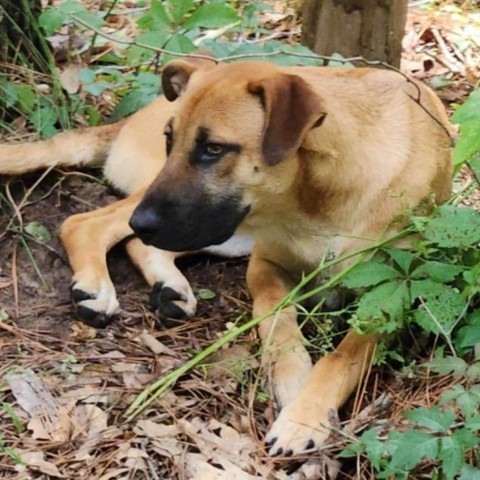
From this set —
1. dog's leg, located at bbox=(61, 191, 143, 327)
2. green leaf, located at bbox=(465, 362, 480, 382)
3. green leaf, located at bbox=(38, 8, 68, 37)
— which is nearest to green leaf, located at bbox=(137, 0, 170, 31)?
green leaf, located at bbox=(38, 8, 68, 37)

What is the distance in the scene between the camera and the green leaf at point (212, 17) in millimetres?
3922

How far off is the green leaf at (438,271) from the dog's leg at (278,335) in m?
0.48

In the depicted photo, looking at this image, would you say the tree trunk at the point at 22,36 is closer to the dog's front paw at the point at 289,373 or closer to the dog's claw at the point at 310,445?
the dog's front paw at the point at 289,373

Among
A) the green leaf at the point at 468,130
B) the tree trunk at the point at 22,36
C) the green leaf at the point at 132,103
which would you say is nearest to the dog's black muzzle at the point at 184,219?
the green leaf at the point at 468,130

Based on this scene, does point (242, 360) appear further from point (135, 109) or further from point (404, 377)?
point (135, 109)

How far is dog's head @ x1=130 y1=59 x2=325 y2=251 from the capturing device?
10.1 ft

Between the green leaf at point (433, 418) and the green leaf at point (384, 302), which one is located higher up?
the green leaf at point (384, 302)

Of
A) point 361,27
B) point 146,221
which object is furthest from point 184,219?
point 361,27

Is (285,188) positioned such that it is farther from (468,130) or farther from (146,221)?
(468,130)

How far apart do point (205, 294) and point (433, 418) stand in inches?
55.2

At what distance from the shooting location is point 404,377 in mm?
3189

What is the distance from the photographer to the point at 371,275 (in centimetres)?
313

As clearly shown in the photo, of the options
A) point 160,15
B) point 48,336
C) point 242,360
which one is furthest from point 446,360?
point 160,15

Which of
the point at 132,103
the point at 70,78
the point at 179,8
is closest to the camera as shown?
the point at 179,8
